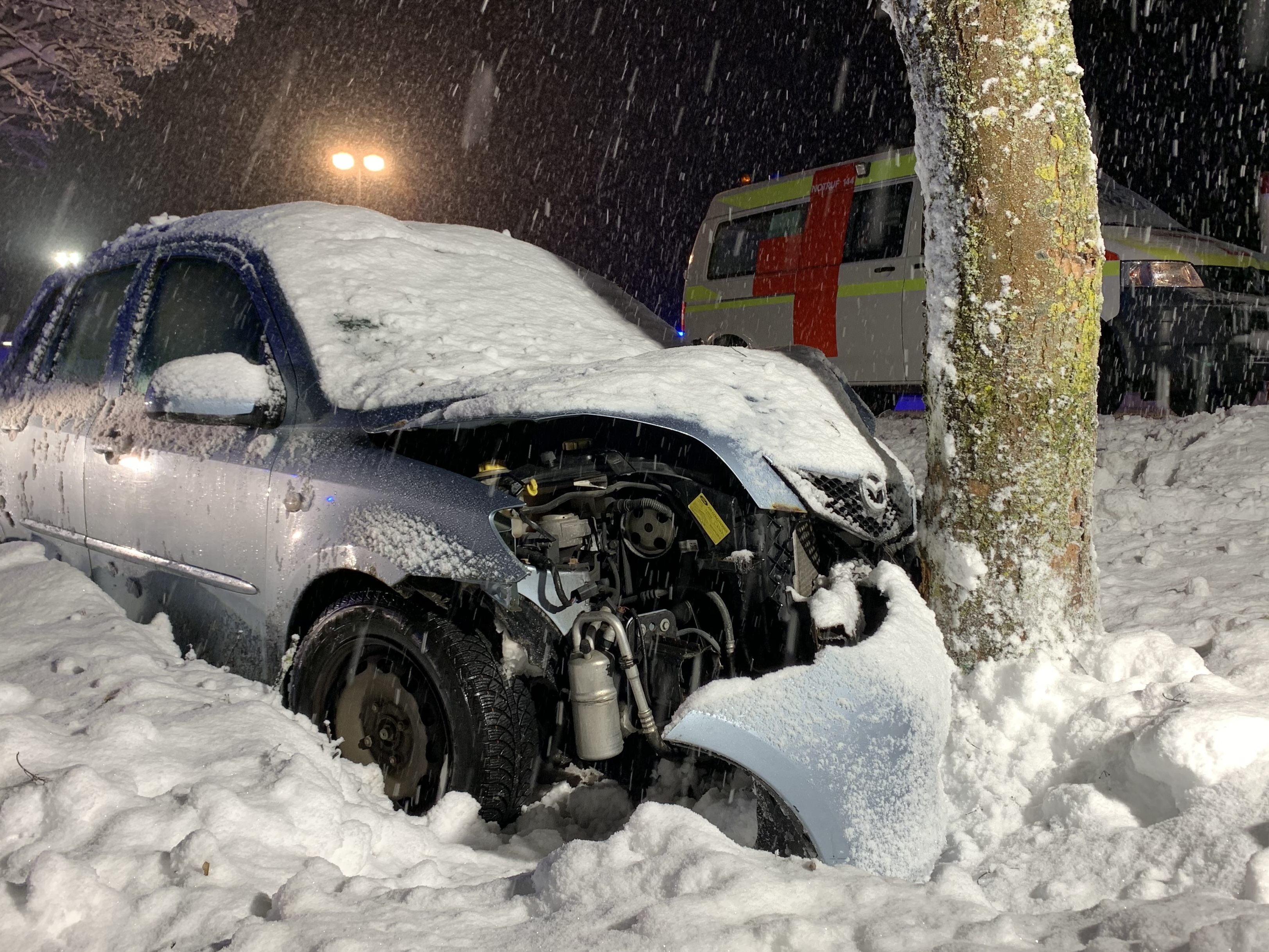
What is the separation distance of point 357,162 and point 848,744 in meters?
12.4

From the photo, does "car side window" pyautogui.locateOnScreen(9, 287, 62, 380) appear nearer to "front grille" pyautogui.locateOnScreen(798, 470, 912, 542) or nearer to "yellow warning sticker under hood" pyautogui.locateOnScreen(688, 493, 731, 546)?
"yellow warning sticker under hood" pyautogui.locateOnScreen(688, 493, 731, 546)

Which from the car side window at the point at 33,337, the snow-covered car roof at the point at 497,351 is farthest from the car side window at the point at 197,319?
the car side window at the point at 33,337

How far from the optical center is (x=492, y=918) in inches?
65.1

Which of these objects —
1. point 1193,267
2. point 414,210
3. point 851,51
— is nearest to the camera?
point 1193,267

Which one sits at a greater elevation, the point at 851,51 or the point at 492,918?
the point at 851,51

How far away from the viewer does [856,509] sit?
258 cm

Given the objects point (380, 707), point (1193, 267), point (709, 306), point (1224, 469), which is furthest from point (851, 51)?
point (380, 707)

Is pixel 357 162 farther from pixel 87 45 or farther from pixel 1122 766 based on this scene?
pixel 1122 766

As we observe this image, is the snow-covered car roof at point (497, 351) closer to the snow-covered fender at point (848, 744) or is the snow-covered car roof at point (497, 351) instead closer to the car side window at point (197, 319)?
the car side window at point (197, 319)

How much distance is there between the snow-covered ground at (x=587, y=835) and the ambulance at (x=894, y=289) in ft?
11.1

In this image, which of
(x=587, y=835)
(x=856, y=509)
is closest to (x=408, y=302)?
(x=856, y=509)

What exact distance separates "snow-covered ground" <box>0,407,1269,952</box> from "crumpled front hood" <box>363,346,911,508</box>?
0.78 meters

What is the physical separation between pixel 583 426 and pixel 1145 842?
1750 mm

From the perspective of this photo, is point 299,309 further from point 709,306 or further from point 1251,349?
point 709,306
